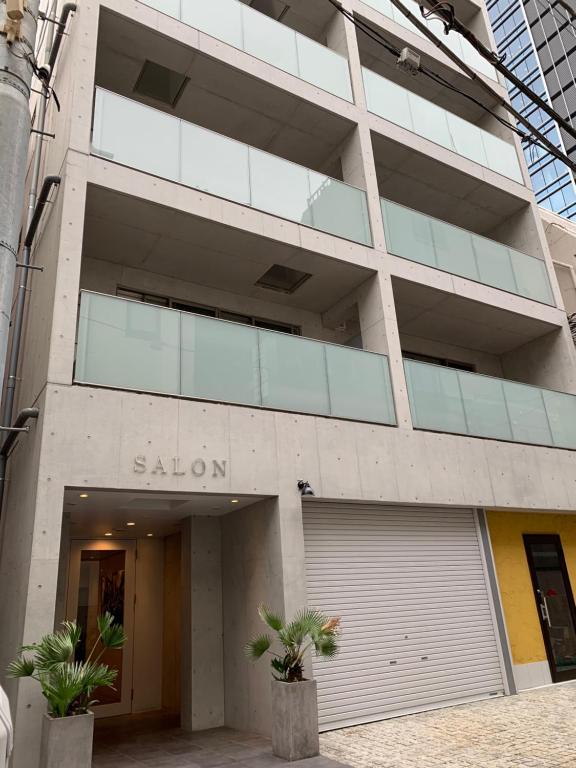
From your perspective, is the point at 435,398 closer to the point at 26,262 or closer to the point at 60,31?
the point at 26,262

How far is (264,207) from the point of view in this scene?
10.2 metres

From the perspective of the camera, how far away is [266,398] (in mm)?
8836

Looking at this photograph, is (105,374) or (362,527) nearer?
(105,374)

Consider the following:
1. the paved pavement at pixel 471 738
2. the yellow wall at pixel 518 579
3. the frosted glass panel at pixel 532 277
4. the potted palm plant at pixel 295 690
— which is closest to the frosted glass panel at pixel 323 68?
the frosted glass panel at pixel 532 277

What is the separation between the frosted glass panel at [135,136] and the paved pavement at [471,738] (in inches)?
347

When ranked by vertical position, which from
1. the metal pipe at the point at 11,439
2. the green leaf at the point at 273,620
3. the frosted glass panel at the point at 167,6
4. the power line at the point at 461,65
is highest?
the frosted glass panel at the point at 167,6

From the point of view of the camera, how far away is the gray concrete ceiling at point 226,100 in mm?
10352

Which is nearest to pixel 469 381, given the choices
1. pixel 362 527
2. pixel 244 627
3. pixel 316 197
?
pixel 362 527

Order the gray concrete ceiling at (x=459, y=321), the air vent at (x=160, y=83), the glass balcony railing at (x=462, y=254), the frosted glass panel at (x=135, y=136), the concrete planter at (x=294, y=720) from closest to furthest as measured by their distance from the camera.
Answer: the concrete planter at (x=294, y=720) < the frosted glass panel at (x=135, y=136) < the air vent at (x=160, y=83) < the glass balcony railing at (x=462, y=254) < the gray concrete ceiling at (x=459, y=321)

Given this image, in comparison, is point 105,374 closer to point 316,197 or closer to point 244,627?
point 244,627

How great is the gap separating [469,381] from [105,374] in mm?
7324

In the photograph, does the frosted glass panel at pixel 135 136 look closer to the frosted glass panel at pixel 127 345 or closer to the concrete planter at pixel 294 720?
the frosted glass panel at pixel 127 345

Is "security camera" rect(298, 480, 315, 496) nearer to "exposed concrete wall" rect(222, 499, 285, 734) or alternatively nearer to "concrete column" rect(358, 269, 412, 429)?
"exposed concrete wall" rect(222, 499, 285, 734)

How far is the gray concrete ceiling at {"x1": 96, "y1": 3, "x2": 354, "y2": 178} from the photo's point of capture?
Result: 34.0ft
